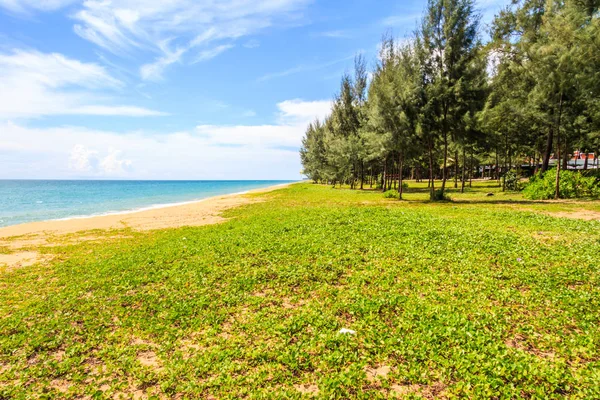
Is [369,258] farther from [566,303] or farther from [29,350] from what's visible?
[29,350]

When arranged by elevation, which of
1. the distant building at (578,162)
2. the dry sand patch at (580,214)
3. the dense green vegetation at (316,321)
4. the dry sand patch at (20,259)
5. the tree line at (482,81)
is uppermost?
the tree line at (482,81)

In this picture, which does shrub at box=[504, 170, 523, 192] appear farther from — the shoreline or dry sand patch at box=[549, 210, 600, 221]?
the shoreline

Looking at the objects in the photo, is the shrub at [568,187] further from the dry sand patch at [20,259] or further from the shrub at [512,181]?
the dry sand patch at [20,259]

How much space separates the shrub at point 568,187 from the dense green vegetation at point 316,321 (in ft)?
52.2

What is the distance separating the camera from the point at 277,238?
12.8 m

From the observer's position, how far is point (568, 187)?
23125mm

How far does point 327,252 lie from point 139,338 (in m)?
6.19

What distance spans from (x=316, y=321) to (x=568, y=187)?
88.4 ft

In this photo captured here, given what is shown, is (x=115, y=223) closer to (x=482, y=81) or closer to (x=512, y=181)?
(x=482, y=81)

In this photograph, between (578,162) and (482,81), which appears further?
(578,162)

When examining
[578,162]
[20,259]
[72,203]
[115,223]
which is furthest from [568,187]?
[578,162]

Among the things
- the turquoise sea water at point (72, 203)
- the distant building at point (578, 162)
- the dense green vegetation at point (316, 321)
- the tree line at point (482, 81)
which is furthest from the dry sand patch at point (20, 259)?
the distant building at point (578, 162)

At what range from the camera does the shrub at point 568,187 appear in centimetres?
2275

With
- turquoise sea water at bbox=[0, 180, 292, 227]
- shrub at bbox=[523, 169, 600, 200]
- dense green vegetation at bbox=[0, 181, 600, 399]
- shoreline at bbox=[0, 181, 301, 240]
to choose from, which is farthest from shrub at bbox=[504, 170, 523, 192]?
turquoise sea water at bbox=[0, 180, 292, 227]
